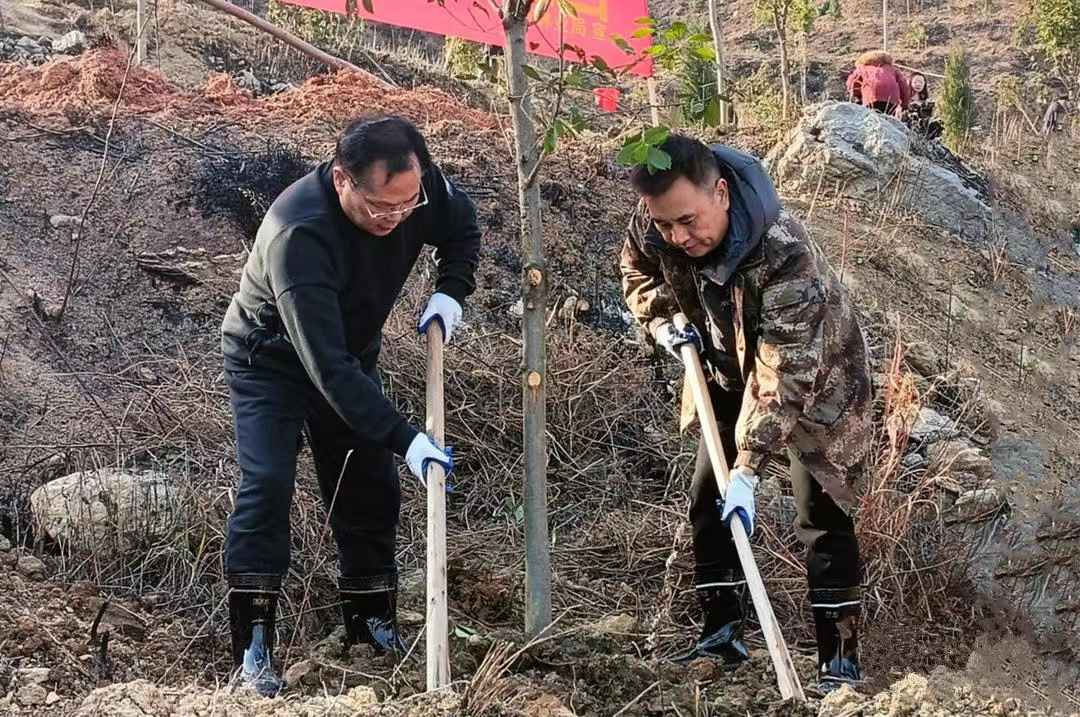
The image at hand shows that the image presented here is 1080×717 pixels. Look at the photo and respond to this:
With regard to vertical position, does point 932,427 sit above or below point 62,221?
below

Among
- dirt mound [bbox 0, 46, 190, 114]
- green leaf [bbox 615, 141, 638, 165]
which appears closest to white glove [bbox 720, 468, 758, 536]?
green leaf [bbox 615, 141, 638, 165]

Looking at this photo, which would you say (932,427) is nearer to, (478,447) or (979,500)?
(979,500)

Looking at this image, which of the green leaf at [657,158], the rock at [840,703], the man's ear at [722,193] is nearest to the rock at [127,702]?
the rock at [840,703]

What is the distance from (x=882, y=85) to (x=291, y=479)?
7.92 m

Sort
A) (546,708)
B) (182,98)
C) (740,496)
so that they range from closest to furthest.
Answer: (546,708) < (740,496) < (182,98)

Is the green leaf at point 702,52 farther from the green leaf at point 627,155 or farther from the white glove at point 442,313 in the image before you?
the white glove at point 442,313

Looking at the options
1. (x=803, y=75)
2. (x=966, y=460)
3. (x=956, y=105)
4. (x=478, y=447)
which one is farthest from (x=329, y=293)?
(x=956, y=105)

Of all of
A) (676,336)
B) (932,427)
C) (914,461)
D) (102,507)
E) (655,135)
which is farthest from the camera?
(932,427)

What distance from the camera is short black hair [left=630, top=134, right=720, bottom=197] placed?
2.66 metres

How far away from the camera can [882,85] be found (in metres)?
9.57

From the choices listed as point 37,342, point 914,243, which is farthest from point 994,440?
point 37,342

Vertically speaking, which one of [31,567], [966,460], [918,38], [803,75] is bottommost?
[966,460]

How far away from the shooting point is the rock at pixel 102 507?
12.0ft

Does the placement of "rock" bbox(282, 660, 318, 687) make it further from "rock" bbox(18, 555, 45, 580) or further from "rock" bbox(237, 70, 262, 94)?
"rock" bbox(237, 70, 262, 94)
